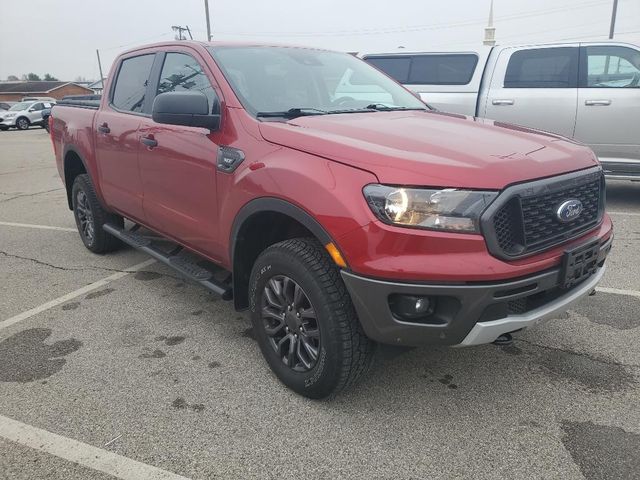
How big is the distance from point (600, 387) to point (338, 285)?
1.57 meters

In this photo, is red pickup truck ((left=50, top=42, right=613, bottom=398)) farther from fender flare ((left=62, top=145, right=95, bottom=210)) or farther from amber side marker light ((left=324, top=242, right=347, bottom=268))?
fender flare ((left=62, top=145, right=95, bottom=210))

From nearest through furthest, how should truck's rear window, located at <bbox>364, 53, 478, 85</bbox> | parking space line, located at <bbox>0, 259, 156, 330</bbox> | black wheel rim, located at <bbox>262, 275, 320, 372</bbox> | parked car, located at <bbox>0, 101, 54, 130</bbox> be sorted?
black wheel rim, located at <bbox>262, 275, 320, 372</bbox> → parking space line, located at <bbox>0, 259, 156, 330</bbox> → truck's rear window, located at <bbox>364, 53, 478, 85</bbox> → parked car, located at <bbox>0, 101, 54, 130</bbox>

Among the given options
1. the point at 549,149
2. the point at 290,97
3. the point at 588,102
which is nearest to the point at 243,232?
the point at 290,97

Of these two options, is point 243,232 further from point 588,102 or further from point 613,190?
point 613,190

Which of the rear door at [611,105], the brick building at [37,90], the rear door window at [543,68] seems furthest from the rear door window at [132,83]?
the brick building at [37,90]

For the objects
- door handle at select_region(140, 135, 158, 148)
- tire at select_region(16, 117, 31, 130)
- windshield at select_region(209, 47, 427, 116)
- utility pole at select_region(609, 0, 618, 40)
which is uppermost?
utility pole at select_region(609, 0, 618, 40)

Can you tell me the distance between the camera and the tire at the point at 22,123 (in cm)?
3148

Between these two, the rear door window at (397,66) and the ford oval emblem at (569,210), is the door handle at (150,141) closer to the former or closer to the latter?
the ford oval emblem at (569,210)

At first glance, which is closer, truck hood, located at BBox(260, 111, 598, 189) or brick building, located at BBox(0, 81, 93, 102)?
truck hood, located at BBox(260, 111, 598, 189)

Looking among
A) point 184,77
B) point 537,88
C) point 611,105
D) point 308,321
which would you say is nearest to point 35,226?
point 184,77

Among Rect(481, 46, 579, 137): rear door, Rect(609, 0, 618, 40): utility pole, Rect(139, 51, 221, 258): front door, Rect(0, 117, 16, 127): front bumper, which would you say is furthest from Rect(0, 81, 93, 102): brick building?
Rect(139, 51, 221, 258): front door

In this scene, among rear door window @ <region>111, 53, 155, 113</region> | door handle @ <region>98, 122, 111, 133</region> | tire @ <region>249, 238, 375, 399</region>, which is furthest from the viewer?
door handle @ <region>98, 122, 111, 133</region>

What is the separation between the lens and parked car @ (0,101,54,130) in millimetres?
31078

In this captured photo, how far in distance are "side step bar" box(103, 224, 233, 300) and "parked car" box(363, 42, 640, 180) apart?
186 inches
